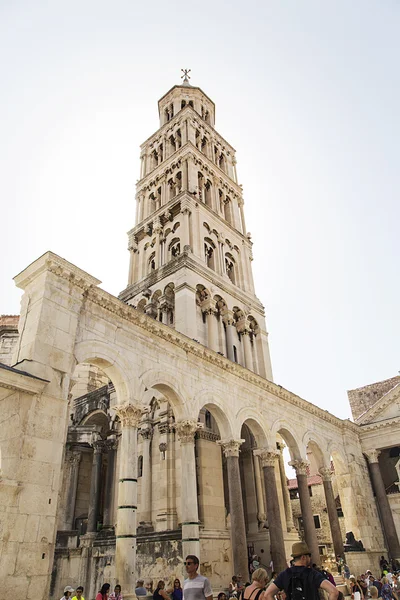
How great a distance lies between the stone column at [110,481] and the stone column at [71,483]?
106 inches

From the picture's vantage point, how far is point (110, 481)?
2083 centimetres

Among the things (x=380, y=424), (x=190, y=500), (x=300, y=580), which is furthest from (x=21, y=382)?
(x=380, y=424)

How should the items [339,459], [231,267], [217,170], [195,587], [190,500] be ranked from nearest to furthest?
[195,587], [190,500], [339,459], [231,267], [217,170]

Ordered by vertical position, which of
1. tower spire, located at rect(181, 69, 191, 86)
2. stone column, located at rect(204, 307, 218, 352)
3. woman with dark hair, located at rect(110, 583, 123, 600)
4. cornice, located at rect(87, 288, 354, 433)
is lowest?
woman with dark hair, located at rect(110, 583, 123, 600)

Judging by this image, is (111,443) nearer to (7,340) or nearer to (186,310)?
(186,310)

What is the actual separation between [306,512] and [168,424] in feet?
26.3

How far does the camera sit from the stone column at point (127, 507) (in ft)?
38.7

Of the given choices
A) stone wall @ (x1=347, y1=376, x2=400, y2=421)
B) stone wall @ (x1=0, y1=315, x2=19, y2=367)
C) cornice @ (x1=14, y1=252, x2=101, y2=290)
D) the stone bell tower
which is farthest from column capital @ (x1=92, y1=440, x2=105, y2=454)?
stone wall @ (x1=347, y1=376, x2=400, y2=421)

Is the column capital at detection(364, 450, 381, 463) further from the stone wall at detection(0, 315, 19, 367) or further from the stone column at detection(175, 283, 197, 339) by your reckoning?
the stone wall at detection(0, 315, 19, 367)

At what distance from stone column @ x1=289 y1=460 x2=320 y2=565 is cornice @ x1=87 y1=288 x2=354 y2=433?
2990 mm

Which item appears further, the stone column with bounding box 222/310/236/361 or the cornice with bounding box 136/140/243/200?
the cornice with bounding box 136/140/243/200

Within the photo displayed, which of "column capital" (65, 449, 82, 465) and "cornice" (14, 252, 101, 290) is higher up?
"cornice" (14, 252, 101, 290)

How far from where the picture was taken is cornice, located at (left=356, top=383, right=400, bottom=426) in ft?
90.6

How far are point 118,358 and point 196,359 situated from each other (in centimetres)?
419
